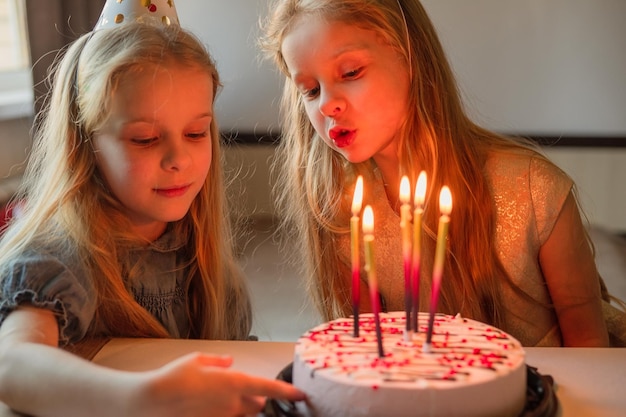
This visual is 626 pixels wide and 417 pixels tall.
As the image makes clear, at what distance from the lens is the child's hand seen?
3.00 feet

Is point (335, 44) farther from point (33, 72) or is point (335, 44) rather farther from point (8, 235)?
point (33, 72)

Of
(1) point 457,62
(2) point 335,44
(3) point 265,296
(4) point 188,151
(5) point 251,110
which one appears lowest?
(3) point 265,296

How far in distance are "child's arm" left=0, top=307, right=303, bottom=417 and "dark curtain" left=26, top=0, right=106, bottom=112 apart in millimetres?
2229

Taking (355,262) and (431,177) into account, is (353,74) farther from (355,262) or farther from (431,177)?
(355,262)

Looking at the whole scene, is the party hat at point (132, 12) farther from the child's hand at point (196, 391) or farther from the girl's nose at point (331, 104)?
the child's hand at point (196, 391)

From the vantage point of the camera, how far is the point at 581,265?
1.60 meters

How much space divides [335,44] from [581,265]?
651 millimetres

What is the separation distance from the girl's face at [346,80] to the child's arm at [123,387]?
618mm

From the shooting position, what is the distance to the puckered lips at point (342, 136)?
1.50m

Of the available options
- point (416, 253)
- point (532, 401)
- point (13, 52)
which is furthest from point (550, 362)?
point (13, 52)

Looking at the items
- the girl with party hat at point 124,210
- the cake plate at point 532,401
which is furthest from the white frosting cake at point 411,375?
the girl with party hat at point 124,210

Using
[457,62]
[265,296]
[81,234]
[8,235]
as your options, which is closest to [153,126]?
[81,234]

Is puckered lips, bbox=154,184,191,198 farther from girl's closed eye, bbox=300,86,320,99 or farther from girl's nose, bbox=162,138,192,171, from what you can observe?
girl's closed eye, bbox=300,86,320,99

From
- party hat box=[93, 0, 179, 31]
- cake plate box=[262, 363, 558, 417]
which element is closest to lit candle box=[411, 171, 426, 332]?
cake plate box=[262, 363, 558, 417]
